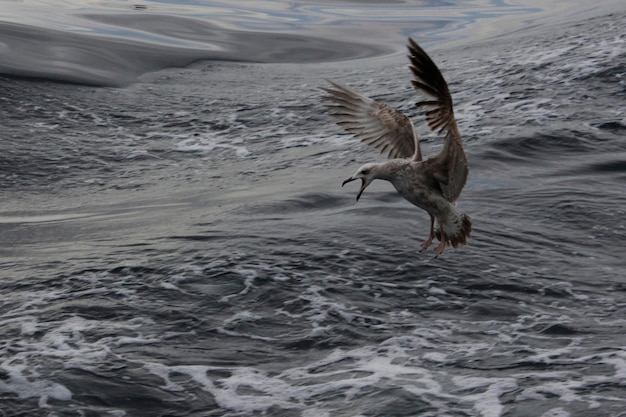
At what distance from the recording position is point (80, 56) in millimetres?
14836

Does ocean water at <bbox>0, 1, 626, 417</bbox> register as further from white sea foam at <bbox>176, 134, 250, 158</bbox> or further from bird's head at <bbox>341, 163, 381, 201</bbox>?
bird's head at <bbox>341, 163, 381, 201</bbox>

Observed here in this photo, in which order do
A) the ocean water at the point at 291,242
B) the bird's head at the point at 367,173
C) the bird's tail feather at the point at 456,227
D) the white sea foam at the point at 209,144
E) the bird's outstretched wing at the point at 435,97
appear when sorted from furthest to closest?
the white sea foam at the point at 209,144
the bird's tail feather at the point at 456,227
the bird's head at the point at 367,173
the bird's outstretched wing at the point at 435,97
the ocean water at the point at 291,242

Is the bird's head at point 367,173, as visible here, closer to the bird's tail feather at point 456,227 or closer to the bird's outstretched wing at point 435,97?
A: the bird's outstretched wing at point 435,97

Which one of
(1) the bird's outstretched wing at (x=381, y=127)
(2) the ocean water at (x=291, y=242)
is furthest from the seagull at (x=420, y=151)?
(2) the ocean water at (x=291, y=242)

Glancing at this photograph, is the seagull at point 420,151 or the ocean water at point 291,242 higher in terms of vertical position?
the seagull at point 420,151

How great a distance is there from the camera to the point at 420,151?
7.36 meters

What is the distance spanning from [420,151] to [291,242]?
4.66 ft

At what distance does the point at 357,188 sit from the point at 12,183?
330 cm

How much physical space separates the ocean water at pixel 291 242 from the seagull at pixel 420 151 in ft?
1.87

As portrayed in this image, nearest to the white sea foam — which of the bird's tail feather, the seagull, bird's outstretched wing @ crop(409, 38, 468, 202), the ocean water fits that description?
the ocean water

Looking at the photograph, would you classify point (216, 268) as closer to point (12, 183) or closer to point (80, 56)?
point (12, 183)

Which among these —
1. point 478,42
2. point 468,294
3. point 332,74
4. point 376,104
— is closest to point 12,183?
point 376,104

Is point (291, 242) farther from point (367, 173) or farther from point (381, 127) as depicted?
point (367, 173)

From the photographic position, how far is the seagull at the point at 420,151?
6684 millimetres
